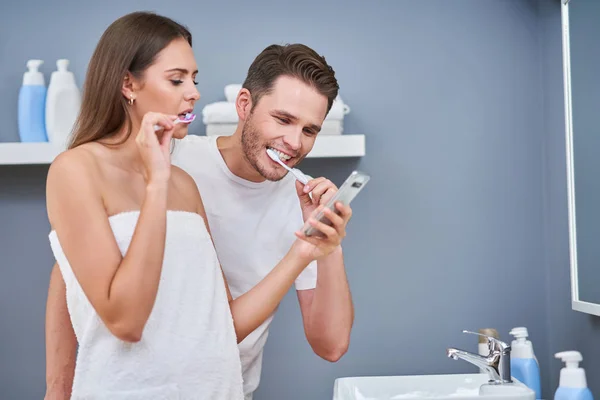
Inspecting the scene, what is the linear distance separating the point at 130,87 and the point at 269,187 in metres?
0.60

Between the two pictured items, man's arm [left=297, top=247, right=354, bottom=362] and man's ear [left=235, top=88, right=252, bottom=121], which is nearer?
man's arm [left=297, top=247, right=354, bottom=362]

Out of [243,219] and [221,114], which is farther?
[221,114]

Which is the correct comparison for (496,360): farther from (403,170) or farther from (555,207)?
(403,170)

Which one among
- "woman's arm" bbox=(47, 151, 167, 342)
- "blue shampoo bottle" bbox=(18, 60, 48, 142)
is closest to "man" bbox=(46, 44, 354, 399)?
"woman's arm" bbox=(47, 151, 167, 342)

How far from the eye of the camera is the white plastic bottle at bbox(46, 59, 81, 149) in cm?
220

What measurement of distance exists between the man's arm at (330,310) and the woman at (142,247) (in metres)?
0.28

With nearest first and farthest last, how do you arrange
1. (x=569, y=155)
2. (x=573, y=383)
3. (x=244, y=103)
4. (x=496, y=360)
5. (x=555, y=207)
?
(x=573, y=383) → (x=244, y=103) → (x=496, y=360) → (x=569, y=155) → (x=555, y=207)

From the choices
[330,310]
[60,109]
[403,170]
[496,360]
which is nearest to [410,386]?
[496,360]

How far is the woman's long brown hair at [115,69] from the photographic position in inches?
50.7

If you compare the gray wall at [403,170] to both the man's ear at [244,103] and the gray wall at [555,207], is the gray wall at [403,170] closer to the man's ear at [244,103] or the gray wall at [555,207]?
the gray wall at [555,207]

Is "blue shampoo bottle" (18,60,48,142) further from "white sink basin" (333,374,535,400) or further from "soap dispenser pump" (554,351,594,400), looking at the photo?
"soap dispenser pump" (554,351,594,400)

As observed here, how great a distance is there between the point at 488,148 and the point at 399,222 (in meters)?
0.38

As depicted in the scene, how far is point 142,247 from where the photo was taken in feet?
3.65

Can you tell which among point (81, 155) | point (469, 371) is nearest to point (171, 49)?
point (81, 155)
